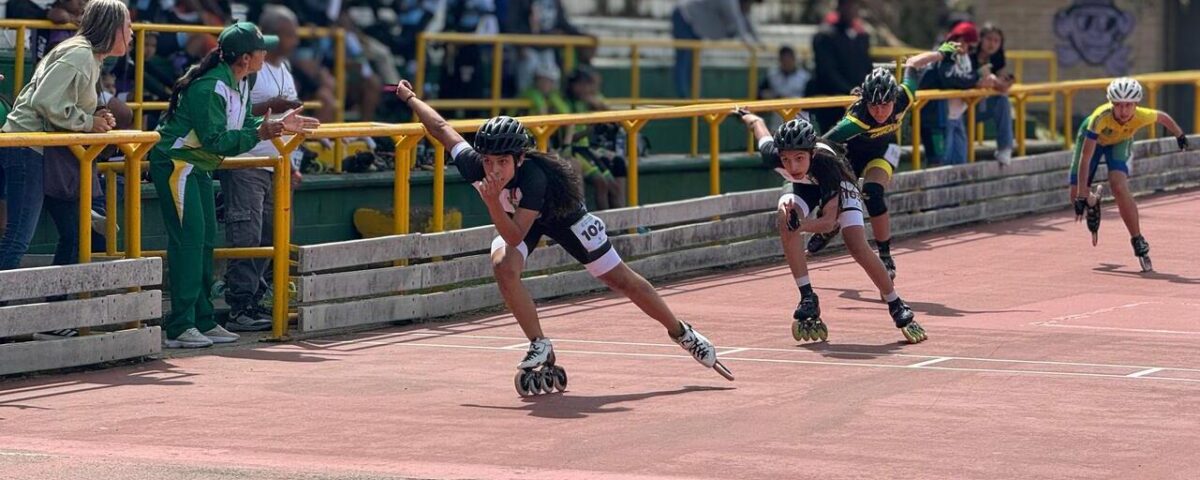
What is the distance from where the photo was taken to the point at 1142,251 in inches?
651

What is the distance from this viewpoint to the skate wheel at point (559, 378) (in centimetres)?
1111

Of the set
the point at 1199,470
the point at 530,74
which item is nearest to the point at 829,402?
the point at 1199,470

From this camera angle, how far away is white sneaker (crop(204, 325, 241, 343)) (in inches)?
515

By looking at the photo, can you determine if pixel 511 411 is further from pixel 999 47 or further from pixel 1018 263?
pixel 999 47

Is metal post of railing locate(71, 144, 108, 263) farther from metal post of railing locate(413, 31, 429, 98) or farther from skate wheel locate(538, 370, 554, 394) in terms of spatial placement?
metal post of railing locate(413, 31, 429, 98)

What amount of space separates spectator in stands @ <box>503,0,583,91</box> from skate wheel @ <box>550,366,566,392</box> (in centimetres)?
1203

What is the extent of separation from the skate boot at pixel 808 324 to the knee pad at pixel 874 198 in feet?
7.57

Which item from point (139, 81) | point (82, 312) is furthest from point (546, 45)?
point (82, 312)

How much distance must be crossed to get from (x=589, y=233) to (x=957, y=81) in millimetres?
9423

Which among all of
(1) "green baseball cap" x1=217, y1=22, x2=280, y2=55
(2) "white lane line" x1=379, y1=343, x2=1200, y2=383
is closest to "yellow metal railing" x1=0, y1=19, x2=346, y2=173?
(1) "green baseball cap" x1=217, y1=22, x2=280, y2=55

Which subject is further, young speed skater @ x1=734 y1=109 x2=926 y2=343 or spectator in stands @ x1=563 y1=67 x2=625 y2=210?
spectator in stands @ x1=563 y1=67 x2=625 y2=210

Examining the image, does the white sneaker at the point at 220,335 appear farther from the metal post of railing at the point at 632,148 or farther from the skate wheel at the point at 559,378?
the metal post of railing at the point at 632,148

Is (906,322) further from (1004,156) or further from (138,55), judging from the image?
(1004,156)

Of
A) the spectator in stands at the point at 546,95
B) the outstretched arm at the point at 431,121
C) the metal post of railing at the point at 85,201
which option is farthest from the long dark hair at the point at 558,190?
the spectator in stands at the point at 546,95
